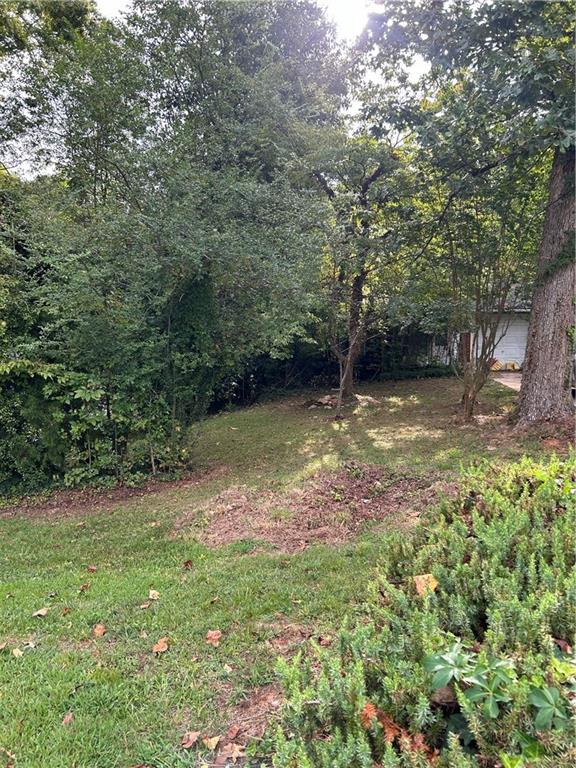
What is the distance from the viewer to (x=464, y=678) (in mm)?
1093

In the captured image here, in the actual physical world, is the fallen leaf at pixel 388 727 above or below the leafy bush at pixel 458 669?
below

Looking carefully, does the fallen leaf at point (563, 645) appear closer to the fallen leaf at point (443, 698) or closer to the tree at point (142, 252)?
the fallen leaf at point (443, 698)

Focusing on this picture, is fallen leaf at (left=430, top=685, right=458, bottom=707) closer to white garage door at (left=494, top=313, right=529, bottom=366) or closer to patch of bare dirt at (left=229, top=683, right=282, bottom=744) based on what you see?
patch of bare dirt at (left=229, top=683, right=282, bottom=744)

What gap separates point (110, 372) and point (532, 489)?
4850 mm

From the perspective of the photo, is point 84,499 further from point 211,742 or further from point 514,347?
point 514,347

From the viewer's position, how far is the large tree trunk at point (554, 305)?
603 centimetres

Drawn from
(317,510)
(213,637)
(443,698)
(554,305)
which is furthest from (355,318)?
(443,698)

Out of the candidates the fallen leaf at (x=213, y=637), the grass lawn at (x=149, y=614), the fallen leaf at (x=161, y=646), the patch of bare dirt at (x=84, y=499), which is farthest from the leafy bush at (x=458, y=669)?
the patch of bare dirt at (x=84, y=499)

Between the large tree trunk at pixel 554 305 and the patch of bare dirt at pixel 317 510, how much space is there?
99.7 inches

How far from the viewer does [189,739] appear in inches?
70.2

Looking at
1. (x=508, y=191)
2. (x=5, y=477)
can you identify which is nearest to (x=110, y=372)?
(x=5, y=477)

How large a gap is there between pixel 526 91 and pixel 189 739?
19.5 ft

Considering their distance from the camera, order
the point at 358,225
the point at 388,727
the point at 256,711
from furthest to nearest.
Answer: the point at 358,225 < the point at 256,711 < the point at 388,727

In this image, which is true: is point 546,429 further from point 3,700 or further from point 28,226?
point 28,226
